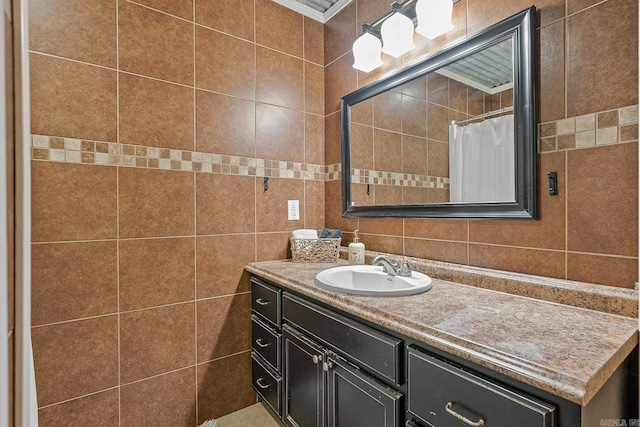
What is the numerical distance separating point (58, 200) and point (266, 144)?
1.06 m

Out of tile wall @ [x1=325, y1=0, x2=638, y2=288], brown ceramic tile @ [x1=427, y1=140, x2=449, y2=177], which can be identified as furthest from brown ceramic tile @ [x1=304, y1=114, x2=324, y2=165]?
tile wall @ [x1=325, y1=0, x2=638, y2=288]

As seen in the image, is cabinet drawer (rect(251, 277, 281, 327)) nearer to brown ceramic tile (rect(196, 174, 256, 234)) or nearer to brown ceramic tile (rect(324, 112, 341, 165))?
brown ceramic tile (rect(196, 174, 256, 234))

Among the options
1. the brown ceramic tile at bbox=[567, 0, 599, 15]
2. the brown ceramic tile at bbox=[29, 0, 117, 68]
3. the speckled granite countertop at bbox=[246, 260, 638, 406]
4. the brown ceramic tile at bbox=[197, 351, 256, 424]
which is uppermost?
the brown ceramic tile at bbox=[29, 0, 117, 68]

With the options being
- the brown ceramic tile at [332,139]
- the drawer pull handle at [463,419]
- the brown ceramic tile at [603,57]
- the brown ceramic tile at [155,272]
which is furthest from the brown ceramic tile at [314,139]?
the drawer pull handle at [463,419]

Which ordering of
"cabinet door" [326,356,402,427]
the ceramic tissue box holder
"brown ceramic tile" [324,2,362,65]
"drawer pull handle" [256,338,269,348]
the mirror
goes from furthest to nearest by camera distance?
"brown ceramic tile" [324,2,362,65]
the ceramic tissue box holder
"drawer pull handle" [256,338,269,348]
the mirror
"cabinet door" [326,356,402,427]

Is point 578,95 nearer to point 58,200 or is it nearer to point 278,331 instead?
point 278,331

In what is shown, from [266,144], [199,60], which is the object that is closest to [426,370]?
[266,144]

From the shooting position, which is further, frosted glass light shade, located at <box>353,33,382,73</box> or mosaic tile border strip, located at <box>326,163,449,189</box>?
frosted glass light shade, located at <box>353,33,382,73</box>

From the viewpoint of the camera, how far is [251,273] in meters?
1.85

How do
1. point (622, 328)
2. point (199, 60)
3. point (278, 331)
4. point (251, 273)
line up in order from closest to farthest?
point (622, 328)
point (278, 331)
point (199, 60)
point (251, 273)

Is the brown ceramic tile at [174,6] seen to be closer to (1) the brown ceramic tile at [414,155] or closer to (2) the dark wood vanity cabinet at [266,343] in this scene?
(1) the brown ceramic tile at [414,155]

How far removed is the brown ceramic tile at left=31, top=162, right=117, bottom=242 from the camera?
1.32 meters

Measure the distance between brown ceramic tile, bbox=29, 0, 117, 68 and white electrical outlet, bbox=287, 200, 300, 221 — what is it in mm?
1160

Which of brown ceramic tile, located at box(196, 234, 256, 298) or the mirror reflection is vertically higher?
the mirror reflection
